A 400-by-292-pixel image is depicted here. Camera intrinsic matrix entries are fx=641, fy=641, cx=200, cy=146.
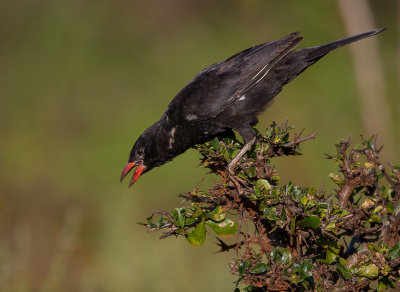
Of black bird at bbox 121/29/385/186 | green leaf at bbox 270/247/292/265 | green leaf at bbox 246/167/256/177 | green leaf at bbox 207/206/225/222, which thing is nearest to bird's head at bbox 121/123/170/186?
black bird at bbox 121/29/385/186

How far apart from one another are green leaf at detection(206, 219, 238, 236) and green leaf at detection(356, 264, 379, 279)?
23.4 inches

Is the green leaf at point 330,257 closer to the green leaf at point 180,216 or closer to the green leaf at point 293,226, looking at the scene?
the green leaf at point 293,226

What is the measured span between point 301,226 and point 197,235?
0.48 m

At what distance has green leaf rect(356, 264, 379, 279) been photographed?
2.86 m

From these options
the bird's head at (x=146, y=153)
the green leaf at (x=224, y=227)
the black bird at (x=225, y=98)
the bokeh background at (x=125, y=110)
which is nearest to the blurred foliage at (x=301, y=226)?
the green leaf at (x=224, y=227)

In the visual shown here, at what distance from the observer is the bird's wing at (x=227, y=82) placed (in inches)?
195

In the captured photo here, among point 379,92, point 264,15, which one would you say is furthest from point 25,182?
point 379,92

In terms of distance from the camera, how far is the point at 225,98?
5000 millimetres

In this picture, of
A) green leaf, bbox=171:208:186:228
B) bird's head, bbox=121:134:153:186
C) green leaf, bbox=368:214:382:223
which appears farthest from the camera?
bird's head, bbox=121:134:153:186

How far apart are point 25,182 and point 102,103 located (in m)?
3.10

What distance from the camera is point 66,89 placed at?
13.2 metres

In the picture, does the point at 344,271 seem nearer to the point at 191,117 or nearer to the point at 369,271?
the point at 369,271

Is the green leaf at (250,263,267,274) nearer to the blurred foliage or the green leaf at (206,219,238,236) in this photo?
the blurred foliage

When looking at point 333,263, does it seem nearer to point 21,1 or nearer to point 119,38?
point 119,38
